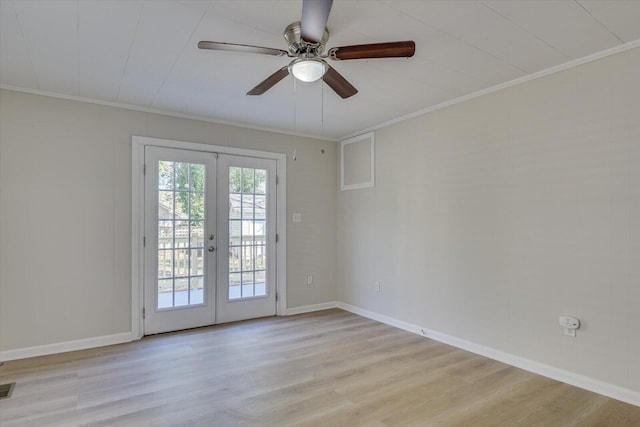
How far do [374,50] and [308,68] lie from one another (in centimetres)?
43

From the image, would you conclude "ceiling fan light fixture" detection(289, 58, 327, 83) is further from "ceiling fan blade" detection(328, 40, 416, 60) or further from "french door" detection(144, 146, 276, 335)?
"french door" detection(144, 146, 276, 335)

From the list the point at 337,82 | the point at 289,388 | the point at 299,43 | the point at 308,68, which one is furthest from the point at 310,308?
the point at 299,43

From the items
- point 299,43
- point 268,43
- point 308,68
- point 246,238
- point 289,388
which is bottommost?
point 289,388

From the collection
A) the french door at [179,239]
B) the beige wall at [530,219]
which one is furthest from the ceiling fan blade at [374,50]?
the french door at [179,239]

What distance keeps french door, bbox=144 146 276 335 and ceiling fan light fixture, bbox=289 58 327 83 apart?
237 cm

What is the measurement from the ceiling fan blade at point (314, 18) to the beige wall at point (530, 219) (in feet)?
7.15

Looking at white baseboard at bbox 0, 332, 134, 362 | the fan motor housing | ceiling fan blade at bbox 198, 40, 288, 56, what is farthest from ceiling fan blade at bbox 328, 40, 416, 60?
white baseboard at bbox 0, 332, 134, 362

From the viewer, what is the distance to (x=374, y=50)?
1.97 m

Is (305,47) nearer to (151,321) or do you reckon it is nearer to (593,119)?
Result: (593,119)

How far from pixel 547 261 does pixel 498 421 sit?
1.36 metres

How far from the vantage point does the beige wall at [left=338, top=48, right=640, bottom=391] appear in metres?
2.48

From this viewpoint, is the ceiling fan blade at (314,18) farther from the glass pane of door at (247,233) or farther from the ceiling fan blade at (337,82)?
the glass pane of door at (247,233)

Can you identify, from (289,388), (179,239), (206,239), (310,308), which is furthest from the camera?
(310,308)

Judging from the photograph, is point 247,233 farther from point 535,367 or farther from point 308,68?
point 535,367
